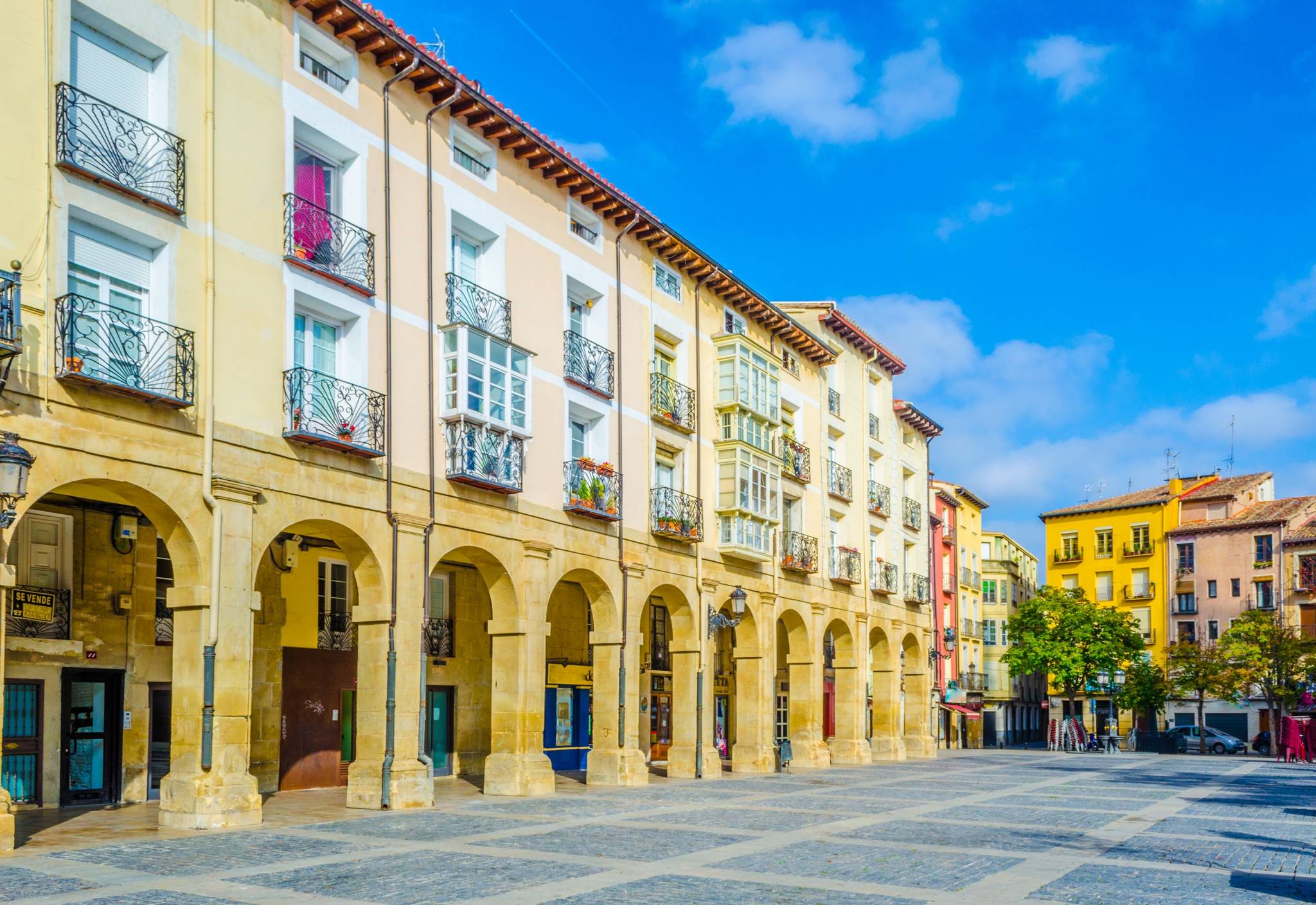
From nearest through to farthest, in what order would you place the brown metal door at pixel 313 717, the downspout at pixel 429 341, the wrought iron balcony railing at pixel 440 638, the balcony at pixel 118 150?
the balcony at pixel 118 150 → the downspout at pixel 429 341 → the brown metal door at pixel 313 717 → the wrought iron balcony railing at pixel 440 638

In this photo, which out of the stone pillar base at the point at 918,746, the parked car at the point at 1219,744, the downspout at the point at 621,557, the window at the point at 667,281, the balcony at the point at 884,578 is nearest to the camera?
the downspout at the point at 621,557

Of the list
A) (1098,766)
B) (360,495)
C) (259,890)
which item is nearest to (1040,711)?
(1098,766)

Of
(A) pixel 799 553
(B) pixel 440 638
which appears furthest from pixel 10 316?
(A) pixel 799 553

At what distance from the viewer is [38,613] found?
20.6 metres

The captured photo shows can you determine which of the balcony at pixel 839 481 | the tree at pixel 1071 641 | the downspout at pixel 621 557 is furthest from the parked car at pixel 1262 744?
the downspout at pixel 621 557

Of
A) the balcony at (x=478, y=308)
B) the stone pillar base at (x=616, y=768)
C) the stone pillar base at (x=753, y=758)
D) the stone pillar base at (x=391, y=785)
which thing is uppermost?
the balcony at (x=478, y=308)

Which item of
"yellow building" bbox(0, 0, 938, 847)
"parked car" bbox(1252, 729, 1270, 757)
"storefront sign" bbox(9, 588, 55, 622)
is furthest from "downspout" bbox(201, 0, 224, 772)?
"parked car" bbox(1252, 729, 1270, 757)

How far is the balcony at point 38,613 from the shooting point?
20.1m

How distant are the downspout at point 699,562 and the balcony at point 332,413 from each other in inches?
475

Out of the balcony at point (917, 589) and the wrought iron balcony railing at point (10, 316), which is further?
the balcony at point (917, 589)

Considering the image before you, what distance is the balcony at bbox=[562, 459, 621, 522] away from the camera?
26.3 meters

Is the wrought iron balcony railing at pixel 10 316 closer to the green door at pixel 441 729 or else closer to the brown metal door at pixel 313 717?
the brown metal door at pixel 313 717

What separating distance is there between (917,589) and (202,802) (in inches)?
1347

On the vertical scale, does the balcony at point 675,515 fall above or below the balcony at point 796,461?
below
